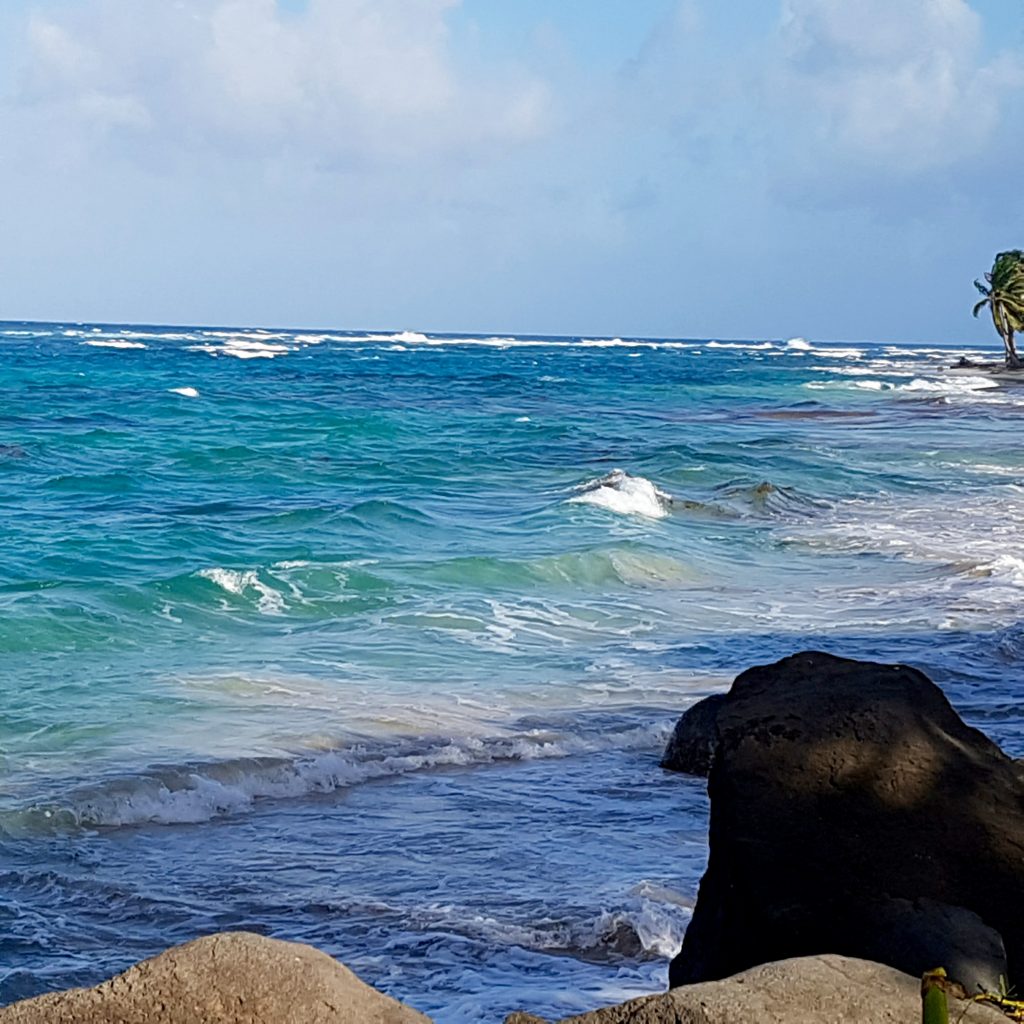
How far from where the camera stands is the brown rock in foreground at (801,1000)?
272cm

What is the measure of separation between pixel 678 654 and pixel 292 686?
10.4 ft

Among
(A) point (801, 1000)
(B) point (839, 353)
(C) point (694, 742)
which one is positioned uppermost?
(B) point (839, 353)

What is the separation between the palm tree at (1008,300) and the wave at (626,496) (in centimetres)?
5505

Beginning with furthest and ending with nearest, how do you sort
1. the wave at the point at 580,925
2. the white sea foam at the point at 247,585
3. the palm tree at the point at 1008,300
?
the palm tree at the point at 1008,300
the white sea foam at the point at 247,585
the wave at the point at 580,925

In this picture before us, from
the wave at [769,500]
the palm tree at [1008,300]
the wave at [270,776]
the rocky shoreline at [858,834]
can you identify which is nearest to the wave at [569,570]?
the wave at [769,500]

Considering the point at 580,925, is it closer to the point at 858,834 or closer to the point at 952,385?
the point at 858,834

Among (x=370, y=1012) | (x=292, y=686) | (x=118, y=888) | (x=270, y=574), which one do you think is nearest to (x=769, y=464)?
(x=270, y=574)

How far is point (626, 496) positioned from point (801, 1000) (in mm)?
18456

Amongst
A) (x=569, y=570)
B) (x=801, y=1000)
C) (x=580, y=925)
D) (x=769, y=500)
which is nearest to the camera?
(x=801, y=1000)

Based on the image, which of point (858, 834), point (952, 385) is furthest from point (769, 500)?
point (952, 385)

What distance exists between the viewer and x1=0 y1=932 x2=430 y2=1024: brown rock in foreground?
2754mm

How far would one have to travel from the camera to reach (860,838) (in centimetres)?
425

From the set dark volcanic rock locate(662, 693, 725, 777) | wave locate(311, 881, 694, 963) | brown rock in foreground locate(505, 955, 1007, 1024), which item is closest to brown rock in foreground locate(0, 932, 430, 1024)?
brown rock in foreground locate(505, 955, 1007, 1024)

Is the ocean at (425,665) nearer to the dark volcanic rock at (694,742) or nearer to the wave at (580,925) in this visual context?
the wave at (580,925)
